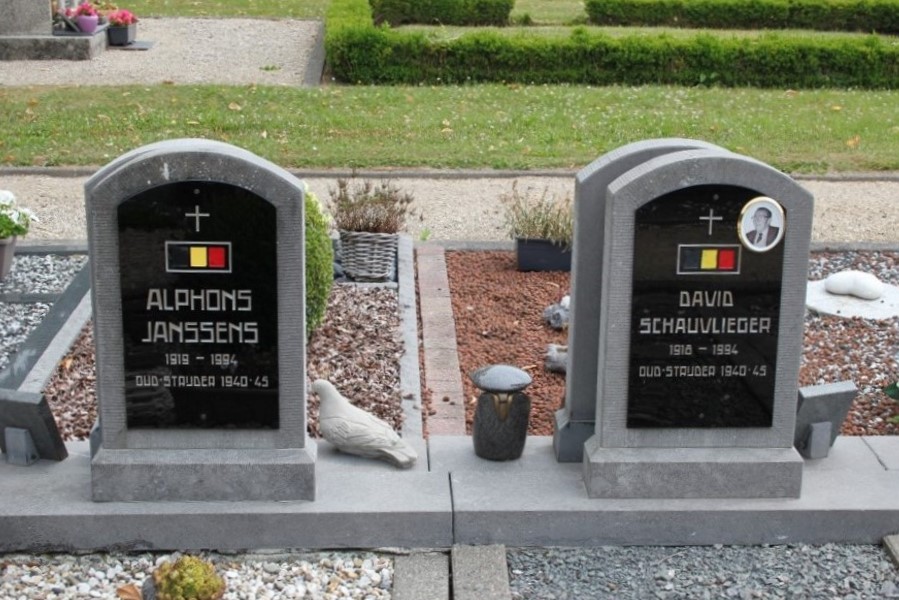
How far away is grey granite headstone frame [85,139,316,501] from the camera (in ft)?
17.3

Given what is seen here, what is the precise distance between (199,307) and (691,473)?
2186 millimetres

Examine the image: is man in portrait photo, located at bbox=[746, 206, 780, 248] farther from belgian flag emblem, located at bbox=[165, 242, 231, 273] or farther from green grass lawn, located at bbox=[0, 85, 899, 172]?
green grass lawn, located at bbox=[0, 85, 899, 172]

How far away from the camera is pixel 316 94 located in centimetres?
1576

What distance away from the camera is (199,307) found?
5.39m

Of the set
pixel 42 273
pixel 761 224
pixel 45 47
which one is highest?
pixel 761 224

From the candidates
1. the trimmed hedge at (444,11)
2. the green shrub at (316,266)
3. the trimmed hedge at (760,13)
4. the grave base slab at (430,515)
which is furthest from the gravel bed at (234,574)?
the trimmed hedge at (760,13)

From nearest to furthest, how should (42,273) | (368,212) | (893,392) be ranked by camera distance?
(893,392)
(42,273)
(368,212)

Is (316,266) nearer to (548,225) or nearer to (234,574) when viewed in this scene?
(548,225)

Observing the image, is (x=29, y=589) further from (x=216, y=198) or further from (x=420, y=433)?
(x=420, y=433)

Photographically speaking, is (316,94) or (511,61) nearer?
(316,94)

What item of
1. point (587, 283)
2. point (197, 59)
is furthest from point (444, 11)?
point (587, 283)

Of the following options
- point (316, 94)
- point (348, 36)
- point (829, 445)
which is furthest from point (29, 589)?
point (348, 36)

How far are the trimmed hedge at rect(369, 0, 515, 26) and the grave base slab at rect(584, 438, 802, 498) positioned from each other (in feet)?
58.3

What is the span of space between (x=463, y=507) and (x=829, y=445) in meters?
1.78
